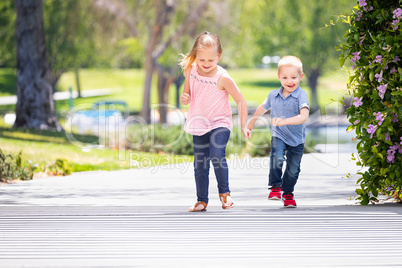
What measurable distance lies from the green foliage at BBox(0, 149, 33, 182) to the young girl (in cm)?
429

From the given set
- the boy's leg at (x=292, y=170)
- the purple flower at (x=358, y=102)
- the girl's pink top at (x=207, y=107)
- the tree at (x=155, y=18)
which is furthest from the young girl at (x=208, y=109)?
the tree at (x=155, y=18)

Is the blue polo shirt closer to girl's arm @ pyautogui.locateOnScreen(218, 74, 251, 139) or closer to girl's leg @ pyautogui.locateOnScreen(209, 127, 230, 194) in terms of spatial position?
girl's arm @ pyautogui.locateOnScreen(218, 74, 251, 139)

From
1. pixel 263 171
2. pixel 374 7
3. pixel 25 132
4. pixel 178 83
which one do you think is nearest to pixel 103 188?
pixel 263 171

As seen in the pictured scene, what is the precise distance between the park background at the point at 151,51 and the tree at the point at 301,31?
0.07 m

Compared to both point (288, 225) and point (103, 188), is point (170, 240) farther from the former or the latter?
point (103, 188)

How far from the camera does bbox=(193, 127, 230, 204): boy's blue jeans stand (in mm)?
6871

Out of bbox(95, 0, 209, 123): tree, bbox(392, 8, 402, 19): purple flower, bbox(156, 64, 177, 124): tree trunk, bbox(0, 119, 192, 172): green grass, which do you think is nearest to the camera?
bbox(392, 8, 402, 19): purple flower

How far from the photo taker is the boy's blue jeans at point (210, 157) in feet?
22.5

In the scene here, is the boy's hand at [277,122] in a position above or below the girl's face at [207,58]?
below

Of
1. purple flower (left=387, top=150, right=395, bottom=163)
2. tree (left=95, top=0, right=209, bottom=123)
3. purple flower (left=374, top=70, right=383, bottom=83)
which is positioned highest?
tree (left=95, top=0, right=209, bottom=123)

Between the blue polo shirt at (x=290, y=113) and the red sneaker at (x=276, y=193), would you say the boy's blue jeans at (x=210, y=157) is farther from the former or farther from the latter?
the red sneaker at (x=276, y=193)

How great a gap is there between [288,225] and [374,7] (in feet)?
7.96

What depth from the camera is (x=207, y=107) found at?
22.7 feet

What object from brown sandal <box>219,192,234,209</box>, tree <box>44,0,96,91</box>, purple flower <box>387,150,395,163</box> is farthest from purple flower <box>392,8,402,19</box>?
tree <box>44,0,96,91</box>
